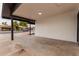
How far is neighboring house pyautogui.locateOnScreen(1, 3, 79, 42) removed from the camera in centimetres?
520

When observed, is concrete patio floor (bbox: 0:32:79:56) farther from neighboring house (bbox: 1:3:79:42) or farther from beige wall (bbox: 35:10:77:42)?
neighboring house (bbox: 1:3:79:42)

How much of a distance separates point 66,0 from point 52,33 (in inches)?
235

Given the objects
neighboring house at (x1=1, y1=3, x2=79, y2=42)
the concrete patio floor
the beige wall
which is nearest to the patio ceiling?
neighboring house at (x1=1, y1=3, x2=79, y2=42)

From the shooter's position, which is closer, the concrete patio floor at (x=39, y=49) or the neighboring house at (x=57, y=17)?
the concrete patio floor at (x=39, y=49)

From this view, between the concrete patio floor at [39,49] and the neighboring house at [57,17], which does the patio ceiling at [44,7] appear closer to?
the neighboring house at [57,17]

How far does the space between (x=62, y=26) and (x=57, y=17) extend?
976mm

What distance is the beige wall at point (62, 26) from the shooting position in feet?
20.4

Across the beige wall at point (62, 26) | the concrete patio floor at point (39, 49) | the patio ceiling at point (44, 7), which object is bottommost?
the concrete patio floor at point (39, 49)

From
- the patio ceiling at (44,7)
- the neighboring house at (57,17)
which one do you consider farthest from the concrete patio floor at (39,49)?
the patio ceiling at (44,7)

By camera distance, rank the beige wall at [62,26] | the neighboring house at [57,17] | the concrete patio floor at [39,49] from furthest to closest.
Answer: the beige wall at [62,26], the neighboring house at [57,17], the concrete patio floor at [39,49]

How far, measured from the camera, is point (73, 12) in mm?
6215

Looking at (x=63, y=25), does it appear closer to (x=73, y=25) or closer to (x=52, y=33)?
(x=73, y=25)

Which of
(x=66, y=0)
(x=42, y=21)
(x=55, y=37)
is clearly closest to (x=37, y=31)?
(x=42, y=21)

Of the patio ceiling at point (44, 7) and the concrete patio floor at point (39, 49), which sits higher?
the patio ceiling at point (44, 7)
